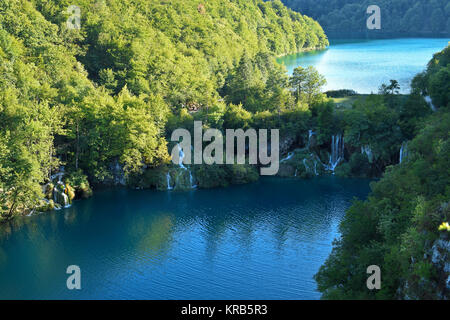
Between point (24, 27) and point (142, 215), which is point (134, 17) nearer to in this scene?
point (24, 27)

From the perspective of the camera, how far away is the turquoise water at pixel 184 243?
30.3 m

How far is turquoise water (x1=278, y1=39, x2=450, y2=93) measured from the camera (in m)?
78.4

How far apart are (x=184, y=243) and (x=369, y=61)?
7336cm

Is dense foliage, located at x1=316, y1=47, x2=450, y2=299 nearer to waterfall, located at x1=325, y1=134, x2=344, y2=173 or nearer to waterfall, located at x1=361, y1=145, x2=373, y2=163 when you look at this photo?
waterfall, located at x1=361, y1=145, x2=373, y2=163

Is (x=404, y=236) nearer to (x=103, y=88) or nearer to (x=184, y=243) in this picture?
(x=184, y=243)

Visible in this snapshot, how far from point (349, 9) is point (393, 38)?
82.5 feet

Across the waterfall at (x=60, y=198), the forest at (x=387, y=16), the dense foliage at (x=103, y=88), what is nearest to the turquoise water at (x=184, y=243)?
the waterfall at (x=60, y=198)

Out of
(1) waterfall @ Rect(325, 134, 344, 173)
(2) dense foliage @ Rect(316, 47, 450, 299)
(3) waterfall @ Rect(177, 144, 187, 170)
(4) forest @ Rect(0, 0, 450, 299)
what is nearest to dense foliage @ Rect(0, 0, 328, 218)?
(4) forest @ Rect(0, 0, 450, 299)

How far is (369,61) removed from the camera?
98125 millimetres

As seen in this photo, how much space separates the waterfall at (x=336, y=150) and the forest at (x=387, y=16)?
323 ft

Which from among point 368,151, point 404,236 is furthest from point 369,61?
point 404,236

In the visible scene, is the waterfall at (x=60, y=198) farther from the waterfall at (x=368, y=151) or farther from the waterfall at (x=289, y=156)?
the waterfall at (x=368, y=151)

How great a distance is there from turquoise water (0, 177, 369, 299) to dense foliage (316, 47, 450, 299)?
3471mm

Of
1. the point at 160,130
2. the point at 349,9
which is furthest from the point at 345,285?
the point at 349,9
